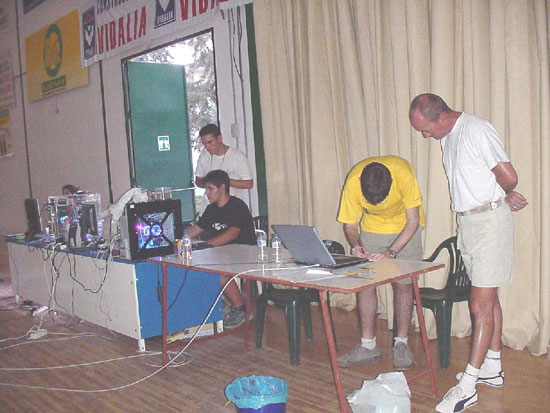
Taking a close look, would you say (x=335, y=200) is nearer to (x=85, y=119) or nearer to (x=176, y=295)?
(x=176, y=295)

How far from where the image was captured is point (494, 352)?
2975mm

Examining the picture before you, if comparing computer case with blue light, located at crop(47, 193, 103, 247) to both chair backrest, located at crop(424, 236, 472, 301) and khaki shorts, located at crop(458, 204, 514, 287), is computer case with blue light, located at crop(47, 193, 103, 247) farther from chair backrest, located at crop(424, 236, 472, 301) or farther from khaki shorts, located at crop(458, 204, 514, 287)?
khaki shorts, located at crop(458, 204, 514, 287)

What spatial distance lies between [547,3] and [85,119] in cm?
652

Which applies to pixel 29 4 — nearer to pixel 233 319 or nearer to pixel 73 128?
pixel 73 128

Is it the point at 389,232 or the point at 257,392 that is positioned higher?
the point at 389,232

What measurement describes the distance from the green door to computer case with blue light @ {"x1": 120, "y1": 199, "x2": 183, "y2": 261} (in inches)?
124

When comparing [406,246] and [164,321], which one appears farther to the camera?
[164,321]

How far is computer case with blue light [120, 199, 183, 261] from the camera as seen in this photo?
3850 mm

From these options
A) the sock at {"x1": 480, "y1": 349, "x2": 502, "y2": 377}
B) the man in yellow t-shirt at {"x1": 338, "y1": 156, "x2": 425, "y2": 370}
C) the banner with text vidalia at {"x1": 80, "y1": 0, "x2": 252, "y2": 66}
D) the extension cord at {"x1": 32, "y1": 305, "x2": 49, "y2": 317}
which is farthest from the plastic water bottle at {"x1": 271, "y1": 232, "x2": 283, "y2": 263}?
the extension cord at {"x1": 32, "y1": 305, "x2": 49, "y2": 317}

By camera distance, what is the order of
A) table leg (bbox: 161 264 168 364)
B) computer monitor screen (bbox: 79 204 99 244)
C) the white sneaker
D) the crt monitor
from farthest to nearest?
computer monitor screen (bbox: 79 204 99 244), the crt monitor, table leg (bbox: 161 264 168 364), the white sneaker

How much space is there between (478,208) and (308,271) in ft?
2.93

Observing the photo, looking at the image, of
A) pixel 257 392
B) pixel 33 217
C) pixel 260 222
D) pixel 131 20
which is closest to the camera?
pixel 257 392

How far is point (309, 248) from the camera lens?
295 cm

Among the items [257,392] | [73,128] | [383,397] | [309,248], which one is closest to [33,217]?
[73,128]
